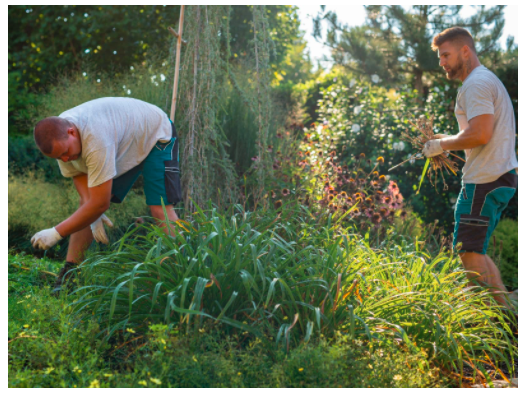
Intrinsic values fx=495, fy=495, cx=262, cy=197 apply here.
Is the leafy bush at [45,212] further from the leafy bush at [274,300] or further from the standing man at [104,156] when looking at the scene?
the leafy bush at [274,300]

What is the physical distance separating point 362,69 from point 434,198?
10.4 ft

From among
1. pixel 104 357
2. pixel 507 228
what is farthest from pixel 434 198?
pixel 104 357

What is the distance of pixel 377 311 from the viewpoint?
2588 mm

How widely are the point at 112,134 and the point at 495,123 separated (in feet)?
7.98

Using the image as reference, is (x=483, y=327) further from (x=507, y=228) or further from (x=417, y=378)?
(x=507, y=228)

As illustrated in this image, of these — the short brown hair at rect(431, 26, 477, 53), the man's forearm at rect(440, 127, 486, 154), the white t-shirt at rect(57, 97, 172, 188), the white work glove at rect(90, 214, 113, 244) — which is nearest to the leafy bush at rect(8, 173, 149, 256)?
the white work glove at rect(90, 214, 113, 244)

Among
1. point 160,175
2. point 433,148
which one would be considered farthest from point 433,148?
point 160,175

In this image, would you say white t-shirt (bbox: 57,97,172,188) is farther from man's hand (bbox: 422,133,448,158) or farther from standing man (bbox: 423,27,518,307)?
standing man (bbox: 423,27,518,307)

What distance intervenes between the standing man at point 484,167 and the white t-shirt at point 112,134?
2042 mm

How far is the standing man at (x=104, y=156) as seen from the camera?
10.1ft

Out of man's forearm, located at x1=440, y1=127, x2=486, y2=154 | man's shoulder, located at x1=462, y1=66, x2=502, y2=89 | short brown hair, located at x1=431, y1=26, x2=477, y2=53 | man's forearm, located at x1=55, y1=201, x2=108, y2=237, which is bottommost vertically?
man's forearm, located at x1=55, y1=201, x2=108, y2=237

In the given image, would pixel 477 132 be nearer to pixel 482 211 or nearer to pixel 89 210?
pixel 482 211

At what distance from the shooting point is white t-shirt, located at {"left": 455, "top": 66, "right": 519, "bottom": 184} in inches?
117

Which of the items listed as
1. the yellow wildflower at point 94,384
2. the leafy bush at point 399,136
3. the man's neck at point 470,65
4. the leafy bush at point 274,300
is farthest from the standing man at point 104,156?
the leafy bush at point 399,136
